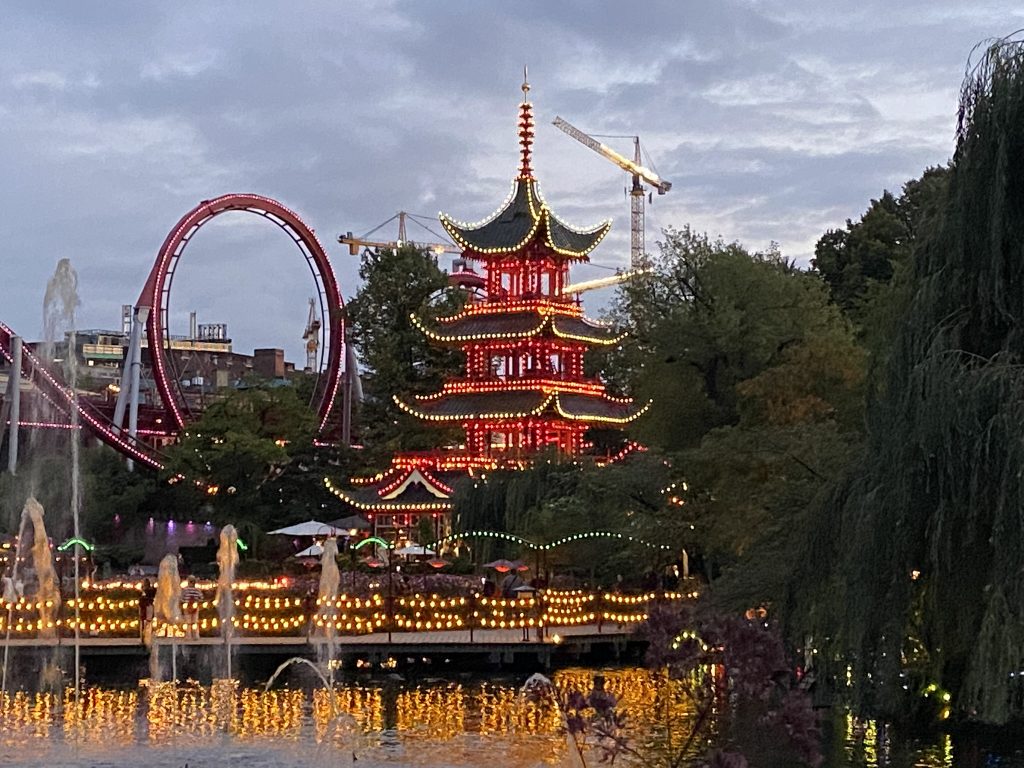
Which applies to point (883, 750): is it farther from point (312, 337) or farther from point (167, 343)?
point (312, 337)

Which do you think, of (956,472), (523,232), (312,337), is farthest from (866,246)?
(312,337)

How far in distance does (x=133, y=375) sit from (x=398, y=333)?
11.3 m

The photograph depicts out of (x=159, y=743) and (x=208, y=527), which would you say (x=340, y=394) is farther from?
(x=159, y=743)

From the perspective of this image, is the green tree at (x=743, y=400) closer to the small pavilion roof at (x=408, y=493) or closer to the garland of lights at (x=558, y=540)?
the garland of lights at (x=558, y=540)

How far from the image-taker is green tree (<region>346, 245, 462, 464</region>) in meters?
66.3

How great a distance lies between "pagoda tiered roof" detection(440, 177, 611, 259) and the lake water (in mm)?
30115

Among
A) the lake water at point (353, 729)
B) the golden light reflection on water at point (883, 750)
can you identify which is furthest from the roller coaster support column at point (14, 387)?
the golden light reflection on water at point (883, 750)

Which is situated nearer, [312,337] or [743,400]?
[743,400]

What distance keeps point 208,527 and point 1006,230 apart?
47742 millimetres

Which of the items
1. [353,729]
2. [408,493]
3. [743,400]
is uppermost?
[743,400]

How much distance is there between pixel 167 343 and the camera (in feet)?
242

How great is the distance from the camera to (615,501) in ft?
127

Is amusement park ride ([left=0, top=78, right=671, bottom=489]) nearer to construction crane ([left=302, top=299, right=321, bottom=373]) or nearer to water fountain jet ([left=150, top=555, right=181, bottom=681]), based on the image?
water fountain jet ([left=150, top=555, right=181, bottom=681])

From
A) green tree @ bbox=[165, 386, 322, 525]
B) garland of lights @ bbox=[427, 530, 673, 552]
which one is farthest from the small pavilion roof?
garland of lights @ bbox=[427, 530, 673, 552]
